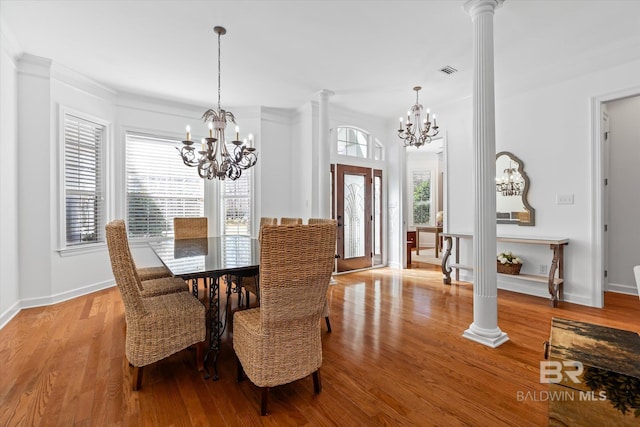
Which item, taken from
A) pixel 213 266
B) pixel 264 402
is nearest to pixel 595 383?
pixel 264 402

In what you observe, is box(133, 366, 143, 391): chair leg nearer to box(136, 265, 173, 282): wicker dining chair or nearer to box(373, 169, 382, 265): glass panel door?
box(136, 265, 173, 282): wicker dining chair

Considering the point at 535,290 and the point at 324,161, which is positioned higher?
the point at 324,161

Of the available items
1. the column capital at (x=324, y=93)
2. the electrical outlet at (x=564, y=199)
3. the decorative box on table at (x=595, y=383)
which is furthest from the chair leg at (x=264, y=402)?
the electrical outlet at (x=564, y=199)

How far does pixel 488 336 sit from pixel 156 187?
492 centimetres

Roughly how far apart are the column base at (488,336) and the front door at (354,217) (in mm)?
2900

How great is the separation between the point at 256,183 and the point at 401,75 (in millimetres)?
2930

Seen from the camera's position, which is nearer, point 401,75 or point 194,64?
point 194,64

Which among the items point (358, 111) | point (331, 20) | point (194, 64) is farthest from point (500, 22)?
point (194, 64)

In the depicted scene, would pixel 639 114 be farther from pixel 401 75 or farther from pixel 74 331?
pixel 74 331

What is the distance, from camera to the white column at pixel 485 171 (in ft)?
8.17

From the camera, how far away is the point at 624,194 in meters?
4.11

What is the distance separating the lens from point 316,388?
1.88 metres

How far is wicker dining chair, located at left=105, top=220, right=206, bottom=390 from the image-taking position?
185 cm

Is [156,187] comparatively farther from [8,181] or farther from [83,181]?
[8,181]
